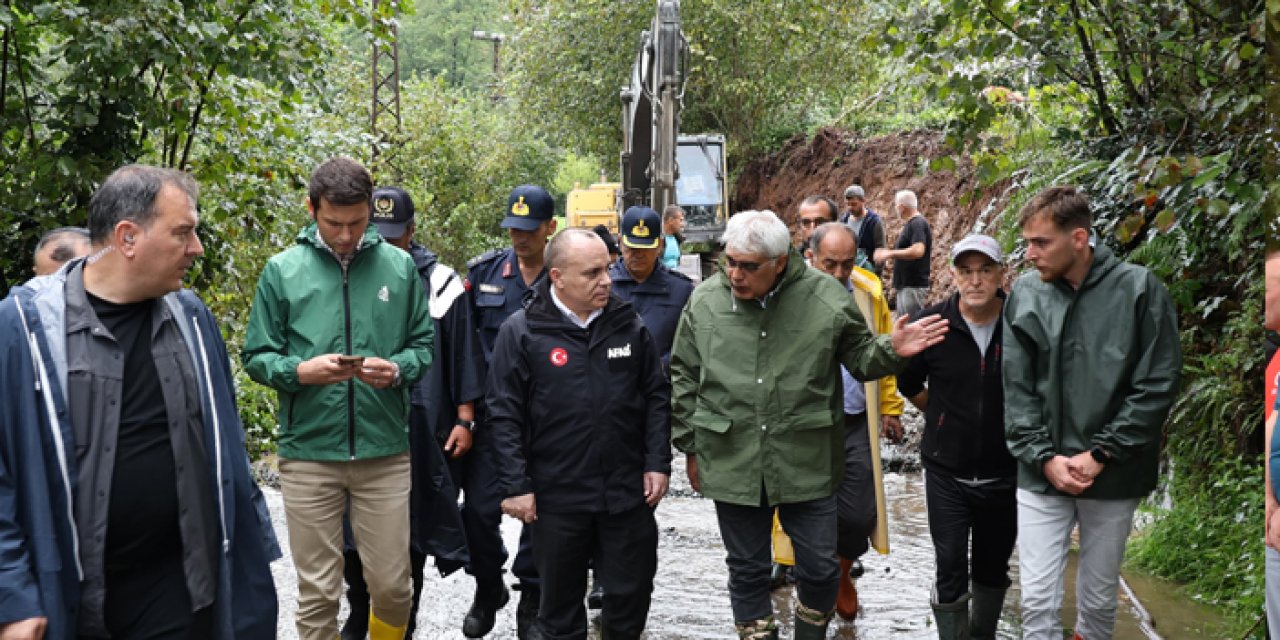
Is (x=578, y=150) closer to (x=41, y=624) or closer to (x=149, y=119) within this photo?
(x=149, y=119)

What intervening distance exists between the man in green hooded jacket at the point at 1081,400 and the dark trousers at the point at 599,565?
1623 mm

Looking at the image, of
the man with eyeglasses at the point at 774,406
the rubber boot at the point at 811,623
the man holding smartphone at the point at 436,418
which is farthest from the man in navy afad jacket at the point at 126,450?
the rubber boot at the point at 811,623

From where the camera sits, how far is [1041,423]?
5.09 m

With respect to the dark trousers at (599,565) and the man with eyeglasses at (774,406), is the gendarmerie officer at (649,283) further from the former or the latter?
the dark trousers at (599,565)

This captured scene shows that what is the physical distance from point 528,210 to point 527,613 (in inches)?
83.9

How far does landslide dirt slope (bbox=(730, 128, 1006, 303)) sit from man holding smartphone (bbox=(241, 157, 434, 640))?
8644 millimetres

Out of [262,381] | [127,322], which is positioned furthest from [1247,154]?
[127,322]

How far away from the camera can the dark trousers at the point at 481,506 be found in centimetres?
639

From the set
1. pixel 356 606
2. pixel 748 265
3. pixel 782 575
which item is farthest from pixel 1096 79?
pixel 356 606

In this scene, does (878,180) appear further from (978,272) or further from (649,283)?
(978,272)

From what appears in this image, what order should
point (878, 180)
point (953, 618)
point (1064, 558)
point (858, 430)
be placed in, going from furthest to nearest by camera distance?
point (878, 180)
point (858, 430)
point (953, 618)
point (1064, 558)

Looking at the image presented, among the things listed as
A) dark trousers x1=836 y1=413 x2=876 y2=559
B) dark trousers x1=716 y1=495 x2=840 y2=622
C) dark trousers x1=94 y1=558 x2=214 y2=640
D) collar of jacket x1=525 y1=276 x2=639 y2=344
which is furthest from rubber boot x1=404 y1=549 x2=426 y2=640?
dark trousers x1=94 y1=558 x2=214 y2=640

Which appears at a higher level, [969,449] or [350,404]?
[350,404]

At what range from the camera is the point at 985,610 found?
18.9 feet
